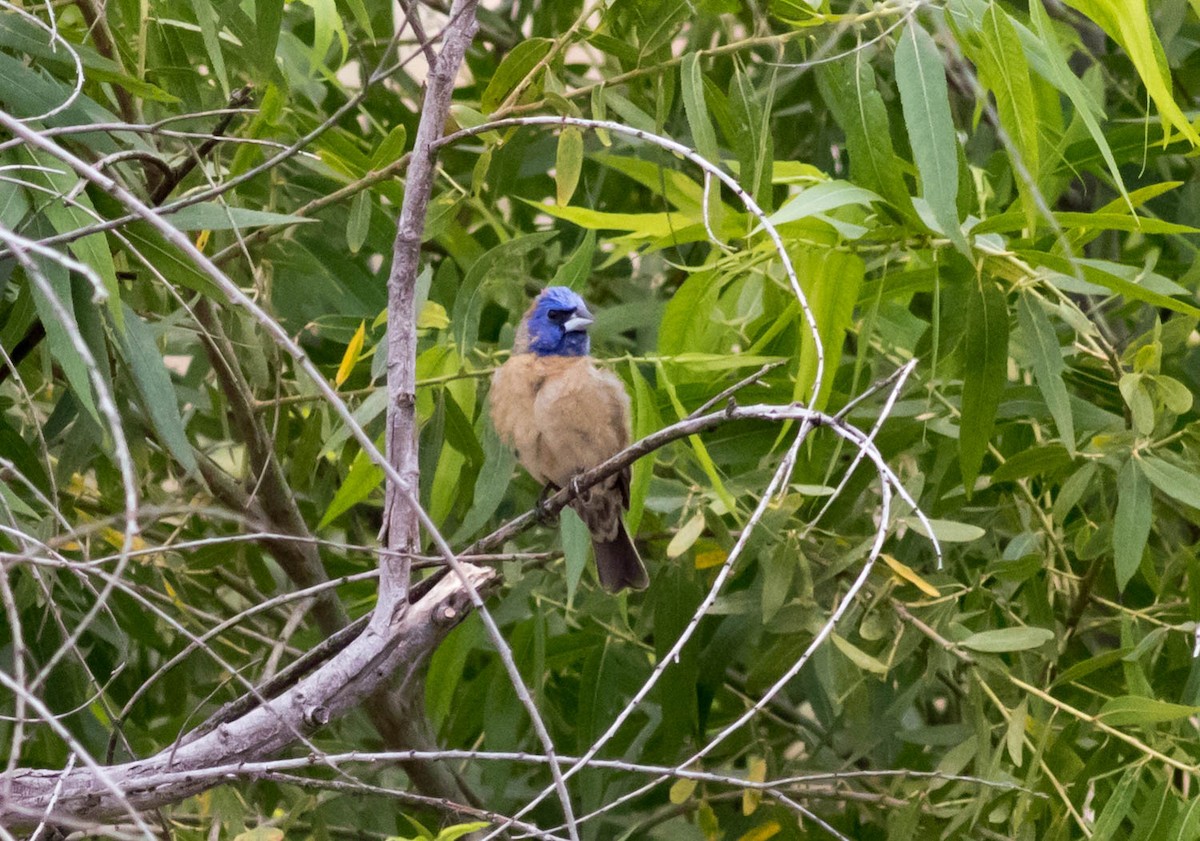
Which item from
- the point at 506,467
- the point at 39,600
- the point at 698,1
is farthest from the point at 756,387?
the point at 39,600

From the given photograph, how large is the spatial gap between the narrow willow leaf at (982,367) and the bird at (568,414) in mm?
1011

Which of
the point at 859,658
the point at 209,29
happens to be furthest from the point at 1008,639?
the point at 209,29

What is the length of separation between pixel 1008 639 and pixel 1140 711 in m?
0.28

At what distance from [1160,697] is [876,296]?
1.40 m

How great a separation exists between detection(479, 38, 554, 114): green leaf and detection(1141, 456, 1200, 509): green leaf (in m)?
1.48

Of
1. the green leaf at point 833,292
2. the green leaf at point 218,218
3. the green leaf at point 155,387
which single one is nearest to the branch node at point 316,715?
the green leaf at point 155,387

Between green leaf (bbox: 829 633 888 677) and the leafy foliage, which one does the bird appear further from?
green leaf (bbox: 829 633 888 677)

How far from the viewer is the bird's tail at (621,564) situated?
352 cm

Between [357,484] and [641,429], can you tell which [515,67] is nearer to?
[641,429]

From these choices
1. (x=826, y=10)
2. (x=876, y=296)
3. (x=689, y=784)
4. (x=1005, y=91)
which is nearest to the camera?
(x=1005, y=91)

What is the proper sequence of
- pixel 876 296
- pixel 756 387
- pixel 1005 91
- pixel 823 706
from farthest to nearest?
pixel 823 706
pixel 756 387
pixel 876 296
pixel 1005 91

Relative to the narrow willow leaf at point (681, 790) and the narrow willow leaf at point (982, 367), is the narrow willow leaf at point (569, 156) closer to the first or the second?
the narrow willow leaf at point (982, 367)

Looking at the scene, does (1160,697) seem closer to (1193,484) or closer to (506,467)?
(1193,484)

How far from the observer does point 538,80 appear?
265 cm
